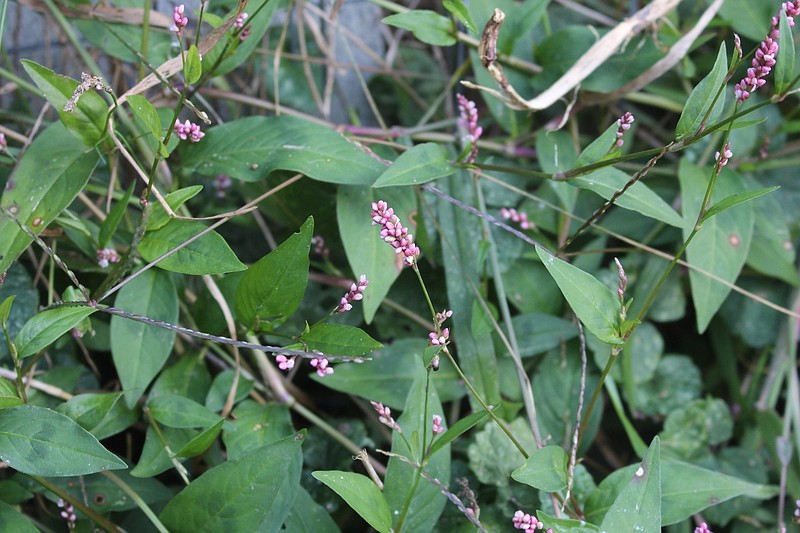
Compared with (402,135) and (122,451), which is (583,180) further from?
(122,451)

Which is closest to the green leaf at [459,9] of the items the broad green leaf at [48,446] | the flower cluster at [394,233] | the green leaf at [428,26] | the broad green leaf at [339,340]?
the green leaf at [428,26]

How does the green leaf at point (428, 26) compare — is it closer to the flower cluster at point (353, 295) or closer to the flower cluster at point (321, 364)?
the flower cluster at point (353, 295)

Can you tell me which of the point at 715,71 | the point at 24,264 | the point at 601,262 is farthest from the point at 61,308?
the point at 601,262

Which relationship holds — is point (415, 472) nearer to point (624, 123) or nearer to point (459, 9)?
point (624, 123)

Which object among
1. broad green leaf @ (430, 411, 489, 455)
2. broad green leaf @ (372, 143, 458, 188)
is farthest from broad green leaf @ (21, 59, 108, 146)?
broad green leaf @ (430, 411, 489, 455)

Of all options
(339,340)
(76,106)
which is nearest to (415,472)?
(339,340)

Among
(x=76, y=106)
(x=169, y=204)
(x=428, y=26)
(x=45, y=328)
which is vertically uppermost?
(x=428, y=26)
